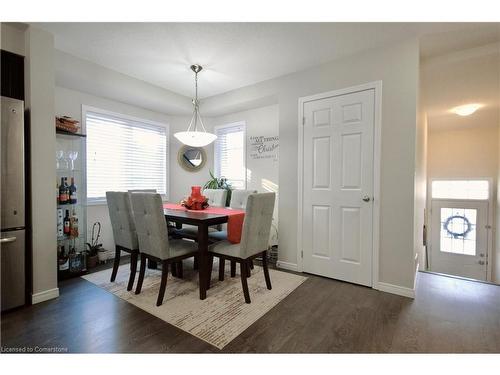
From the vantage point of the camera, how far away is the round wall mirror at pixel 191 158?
426 centimetres

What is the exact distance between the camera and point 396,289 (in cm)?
230

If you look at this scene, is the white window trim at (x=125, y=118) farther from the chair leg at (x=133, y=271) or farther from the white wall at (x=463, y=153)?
the white wall at (x=463, y=153)

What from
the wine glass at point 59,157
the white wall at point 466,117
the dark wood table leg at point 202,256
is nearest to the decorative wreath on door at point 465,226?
the white wall at point 466,117

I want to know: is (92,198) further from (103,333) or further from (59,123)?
(103,333)

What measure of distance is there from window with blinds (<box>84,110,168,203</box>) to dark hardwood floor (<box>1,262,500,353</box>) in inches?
60.9

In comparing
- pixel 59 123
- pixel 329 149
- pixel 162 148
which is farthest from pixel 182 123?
pixel 329 149

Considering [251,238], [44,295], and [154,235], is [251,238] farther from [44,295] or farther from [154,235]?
[44,295]

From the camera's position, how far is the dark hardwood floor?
1528 millimetres

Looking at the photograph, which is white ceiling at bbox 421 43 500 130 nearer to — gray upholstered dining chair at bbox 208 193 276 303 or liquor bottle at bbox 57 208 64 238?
gray upholstered dining chair at bbox 208 193 276 303

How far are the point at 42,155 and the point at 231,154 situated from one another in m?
2.65

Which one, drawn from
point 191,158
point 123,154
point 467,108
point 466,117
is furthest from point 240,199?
point 466,117

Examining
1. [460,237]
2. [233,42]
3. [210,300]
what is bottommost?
[460,237]

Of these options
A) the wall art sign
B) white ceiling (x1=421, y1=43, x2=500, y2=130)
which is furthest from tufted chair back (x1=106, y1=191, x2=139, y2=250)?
white ceiling (x1=421, y1=43, x2=500, y2=130)

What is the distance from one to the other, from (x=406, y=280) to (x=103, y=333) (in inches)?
103
